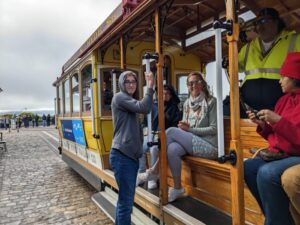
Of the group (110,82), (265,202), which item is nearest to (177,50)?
(110,82)

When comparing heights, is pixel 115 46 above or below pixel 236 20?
above

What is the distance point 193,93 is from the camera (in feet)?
10.1

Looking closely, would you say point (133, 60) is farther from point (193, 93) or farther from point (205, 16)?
point (193, 93)

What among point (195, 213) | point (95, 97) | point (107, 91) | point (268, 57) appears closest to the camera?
point (268, 57)

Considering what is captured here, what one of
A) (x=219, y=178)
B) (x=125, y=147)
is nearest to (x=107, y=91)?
(x=125, y=147)

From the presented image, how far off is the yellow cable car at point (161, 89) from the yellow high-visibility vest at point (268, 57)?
0.85ft

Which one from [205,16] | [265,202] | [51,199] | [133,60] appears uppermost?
[205,16]

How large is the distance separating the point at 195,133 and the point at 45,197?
12.8ft

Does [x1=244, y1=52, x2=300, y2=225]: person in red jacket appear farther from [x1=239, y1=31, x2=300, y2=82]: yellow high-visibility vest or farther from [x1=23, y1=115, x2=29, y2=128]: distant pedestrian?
[x1=23, y1=115, x2=29, y2=128]: distant pedestrian

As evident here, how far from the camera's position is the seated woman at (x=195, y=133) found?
2816 mm

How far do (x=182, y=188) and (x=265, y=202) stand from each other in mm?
1481

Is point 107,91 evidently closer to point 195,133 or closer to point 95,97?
point 95,97

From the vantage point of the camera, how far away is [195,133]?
9.49ft

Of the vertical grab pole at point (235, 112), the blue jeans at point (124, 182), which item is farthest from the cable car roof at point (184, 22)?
the blue jeans at point (124, 182)
